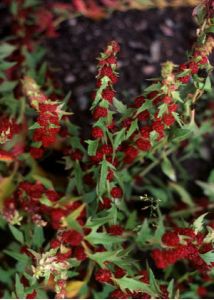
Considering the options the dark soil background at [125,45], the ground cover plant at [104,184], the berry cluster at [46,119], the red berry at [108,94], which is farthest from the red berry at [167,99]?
the dark soil background at [125,45]

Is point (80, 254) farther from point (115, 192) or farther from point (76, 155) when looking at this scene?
point (76, 155)

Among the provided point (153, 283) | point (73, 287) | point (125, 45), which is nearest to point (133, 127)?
point (153, 283)

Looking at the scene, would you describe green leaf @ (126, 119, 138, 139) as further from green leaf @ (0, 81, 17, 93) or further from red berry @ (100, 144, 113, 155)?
green leaf @ (0, 81, 17, 93)

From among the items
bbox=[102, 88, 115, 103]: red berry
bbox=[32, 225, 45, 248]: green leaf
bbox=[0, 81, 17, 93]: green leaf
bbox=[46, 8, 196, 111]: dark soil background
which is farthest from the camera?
bbox=[46, 8, 196, 111]: dark soil background

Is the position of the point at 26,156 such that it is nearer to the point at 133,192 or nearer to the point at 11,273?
the point at 11,273

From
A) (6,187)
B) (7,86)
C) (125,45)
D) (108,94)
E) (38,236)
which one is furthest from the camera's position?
(125,45)

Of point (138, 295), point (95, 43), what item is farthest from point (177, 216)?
point (95, 43)

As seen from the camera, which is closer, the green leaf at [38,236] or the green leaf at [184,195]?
the green leaf at [38,236]

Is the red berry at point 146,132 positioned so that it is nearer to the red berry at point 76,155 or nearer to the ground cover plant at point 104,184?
the ground cover plant at point 104,184

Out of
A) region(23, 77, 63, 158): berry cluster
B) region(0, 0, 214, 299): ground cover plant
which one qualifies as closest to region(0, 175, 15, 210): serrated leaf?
region(0, 0, 214, 299): ground cover plant
